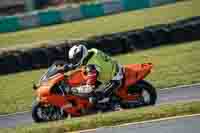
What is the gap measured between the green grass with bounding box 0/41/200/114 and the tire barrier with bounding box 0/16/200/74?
370 mm

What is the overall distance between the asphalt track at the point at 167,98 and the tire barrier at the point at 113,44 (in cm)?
612

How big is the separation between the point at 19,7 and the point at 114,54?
25.4 m

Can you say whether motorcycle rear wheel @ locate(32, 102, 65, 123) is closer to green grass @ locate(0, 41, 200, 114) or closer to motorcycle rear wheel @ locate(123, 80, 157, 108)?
motorcycle rear wheel @ locate(123, 80, 157, 108)

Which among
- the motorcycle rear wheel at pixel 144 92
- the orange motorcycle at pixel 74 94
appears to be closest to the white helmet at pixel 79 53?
the orange motorcycle at pixel 74 94

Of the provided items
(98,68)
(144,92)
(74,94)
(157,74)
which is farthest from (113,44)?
(98,68)

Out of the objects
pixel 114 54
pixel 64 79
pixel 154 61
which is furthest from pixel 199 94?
pixel 114 54

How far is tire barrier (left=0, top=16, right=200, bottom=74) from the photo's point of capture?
21.5 meters

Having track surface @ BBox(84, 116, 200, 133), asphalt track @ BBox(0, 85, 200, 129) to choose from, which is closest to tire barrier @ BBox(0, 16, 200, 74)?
asphalt track @ BBox(0, 85, 200, 129)

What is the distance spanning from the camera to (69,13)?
32469 mm

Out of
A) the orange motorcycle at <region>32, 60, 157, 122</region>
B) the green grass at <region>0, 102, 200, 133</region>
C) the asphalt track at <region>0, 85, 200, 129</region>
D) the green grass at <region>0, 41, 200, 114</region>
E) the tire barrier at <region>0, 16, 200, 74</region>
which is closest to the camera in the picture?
the green grass at <region>0, 102, 200, 133</region>

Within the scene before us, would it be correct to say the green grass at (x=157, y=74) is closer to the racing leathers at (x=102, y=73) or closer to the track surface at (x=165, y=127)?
the racing leathers at (x=102, y=73)

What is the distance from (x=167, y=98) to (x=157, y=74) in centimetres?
339

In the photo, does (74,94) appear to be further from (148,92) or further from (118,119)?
(118,119)

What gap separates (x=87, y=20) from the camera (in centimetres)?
3158
